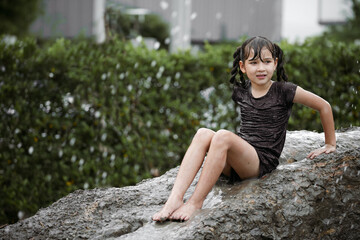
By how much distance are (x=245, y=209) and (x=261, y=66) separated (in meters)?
1.01

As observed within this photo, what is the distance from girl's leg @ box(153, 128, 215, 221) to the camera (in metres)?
3.11

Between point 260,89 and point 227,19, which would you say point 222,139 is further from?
point 227,19

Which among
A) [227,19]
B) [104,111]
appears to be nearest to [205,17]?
[227,19]

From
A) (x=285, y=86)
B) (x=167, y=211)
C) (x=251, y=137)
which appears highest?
(x=285, y=86)

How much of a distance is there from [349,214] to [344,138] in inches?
Result: 25.5

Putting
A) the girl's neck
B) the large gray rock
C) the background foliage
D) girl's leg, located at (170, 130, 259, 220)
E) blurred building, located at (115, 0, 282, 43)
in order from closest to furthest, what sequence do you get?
the large gray rock → girl's leg, located at (170, 130, 259, 220) → the girl's neck → the background foliage → blurred building, located at (115, 0, 282, 43)

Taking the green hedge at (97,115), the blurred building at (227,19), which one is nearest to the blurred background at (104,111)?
the green hedge at (97,115)

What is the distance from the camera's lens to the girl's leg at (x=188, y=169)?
3113 mm

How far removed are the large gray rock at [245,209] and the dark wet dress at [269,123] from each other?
0.43 ft

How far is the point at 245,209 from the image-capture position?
300 cm

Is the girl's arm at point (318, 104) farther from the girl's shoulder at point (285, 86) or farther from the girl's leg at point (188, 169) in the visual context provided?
the girl's leg at point (188, 169)

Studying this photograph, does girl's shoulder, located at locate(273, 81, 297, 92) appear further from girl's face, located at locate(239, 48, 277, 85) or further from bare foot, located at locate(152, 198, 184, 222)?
bare foot, located at locate(152, 198, 184, 222)

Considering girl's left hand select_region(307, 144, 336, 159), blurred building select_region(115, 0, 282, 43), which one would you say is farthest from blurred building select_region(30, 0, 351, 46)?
girl's left hand select_region(307, 144, 336, 159)

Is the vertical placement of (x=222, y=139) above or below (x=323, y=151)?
above
